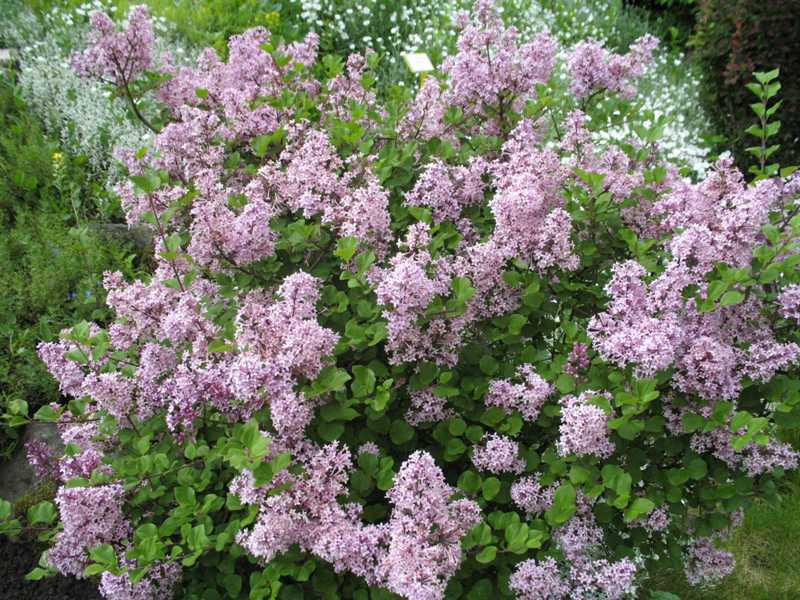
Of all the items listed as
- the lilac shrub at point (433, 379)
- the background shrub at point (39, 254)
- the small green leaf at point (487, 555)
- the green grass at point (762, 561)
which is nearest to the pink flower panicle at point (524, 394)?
the lilac shrub at point (433, 379)

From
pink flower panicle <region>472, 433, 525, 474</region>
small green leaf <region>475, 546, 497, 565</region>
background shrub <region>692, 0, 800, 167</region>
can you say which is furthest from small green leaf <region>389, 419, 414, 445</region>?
background shrub <region>692, 0, 800, 167</region>

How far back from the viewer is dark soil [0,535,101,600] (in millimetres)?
2762

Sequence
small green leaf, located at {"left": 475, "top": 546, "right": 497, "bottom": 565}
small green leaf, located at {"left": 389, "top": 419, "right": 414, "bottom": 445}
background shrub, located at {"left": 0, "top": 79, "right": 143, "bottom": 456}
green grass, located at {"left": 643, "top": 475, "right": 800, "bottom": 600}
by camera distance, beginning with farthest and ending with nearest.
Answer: background shrub, located at {"left": 0, "top": 79, "right": 143, "bottom": 456} → green grass, located at {"left": 643, "top": 475, "right": 800, "bottom": 600} → small green leaf, located at {"left": 389, "top": 419, "right": 414, "bottom": 445} → small green leaf, located at {"left": 475, "top": 546, "right": 497, "bottom": 565}

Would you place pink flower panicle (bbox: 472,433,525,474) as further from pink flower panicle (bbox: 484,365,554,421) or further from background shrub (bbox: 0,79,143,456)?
background shrub (bbox: 0,79,143,456)

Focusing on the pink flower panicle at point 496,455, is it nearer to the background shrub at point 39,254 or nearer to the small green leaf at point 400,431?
the small green leaf at point 400,431

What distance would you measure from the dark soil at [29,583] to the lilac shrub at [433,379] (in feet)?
1.50

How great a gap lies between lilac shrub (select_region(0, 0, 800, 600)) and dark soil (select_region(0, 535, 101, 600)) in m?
0.46

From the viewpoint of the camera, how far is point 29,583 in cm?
284

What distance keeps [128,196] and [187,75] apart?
93cm

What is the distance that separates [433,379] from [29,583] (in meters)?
1.80

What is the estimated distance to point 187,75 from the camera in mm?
3480

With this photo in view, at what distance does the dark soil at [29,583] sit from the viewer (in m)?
2.76

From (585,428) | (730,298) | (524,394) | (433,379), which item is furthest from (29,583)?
(730,298)

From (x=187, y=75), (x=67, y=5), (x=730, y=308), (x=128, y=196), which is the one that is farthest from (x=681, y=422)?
(x=67, y=5)
